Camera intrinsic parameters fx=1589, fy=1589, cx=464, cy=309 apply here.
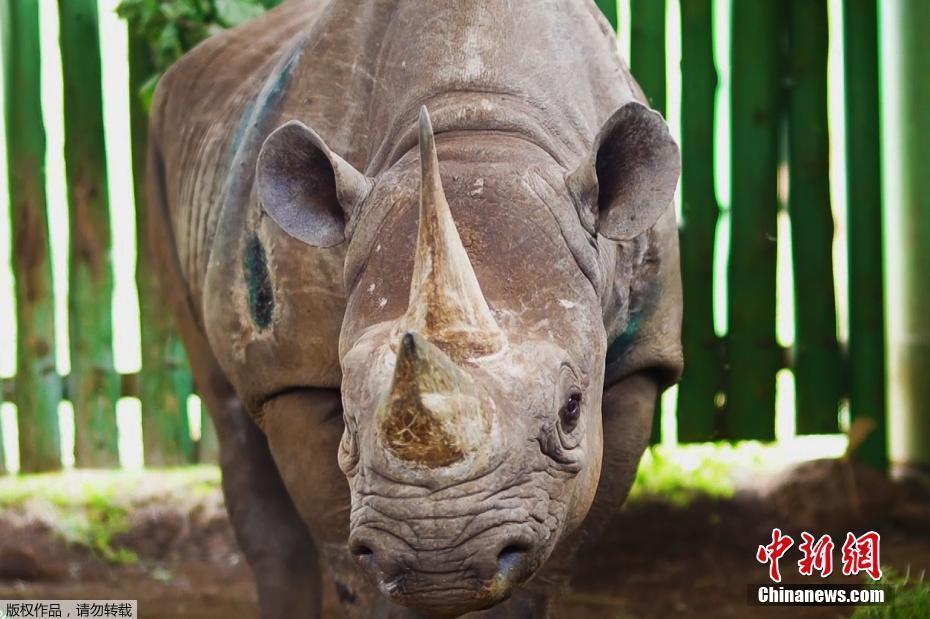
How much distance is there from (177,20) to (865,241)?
307cm

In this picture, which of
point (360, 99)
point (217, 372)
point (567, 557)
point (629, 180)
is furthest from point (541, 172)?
point (217, 372)

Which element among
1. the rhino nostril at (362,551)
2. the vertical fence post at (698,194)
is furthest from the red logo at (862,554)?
the rhino nostril at (362,551)

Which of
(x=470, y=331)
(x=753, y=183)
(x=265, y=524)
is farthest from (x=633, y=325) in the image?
(x=753, y=183)

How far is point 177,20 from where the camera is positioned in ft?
22.0

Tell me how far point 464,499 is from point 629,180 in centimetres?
106

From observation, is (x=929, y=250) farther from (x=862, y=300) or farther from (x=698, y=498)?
(x=698, y=498)

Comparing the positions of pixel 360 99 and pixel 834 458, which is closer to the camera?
pixel 360 99

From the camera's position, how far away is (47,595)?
643cm

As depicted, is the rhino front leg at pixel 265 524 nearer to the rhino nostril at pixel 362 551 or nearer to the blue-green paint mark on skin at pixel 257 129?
the blue-green paint mark on skin at pixel 257 129

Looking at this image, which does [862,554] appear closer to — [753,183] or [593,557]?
[593,557]

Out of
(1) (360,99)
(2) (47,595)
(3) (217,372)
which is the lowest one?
(2) (47,595)

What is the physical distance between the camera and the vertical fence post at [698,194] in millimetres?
6715

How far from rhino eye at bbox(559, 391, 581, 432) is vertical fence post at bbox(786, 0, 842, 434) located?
11.9ft

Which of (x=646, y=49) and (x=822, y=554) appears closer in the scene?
(x=822, y=554)
